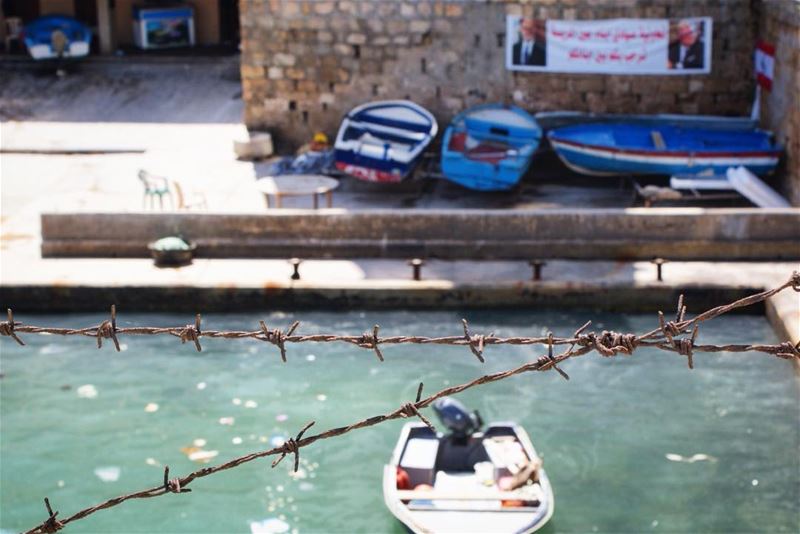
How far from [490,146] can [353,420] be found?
7.57 m

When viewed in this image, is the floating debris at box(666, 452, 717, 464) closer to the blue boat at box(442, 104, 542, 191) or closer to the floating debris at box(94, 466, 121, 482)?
the floating debris at box(94, 466, 121, 482)

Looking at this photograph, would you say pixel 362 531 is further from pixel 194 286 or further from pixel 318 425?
pixel 194 286

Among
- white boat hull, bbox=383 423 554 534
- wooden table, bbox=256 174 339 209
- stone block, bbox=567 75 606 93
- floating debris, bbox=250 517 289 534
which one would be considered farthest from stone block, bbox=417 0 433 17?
white boat hull, bbox=383 423 554 534

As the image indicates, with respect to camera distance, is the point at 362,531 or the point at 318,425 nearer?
the point at 362,531

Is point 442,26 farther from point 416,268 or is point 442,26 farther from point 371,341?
point 371,341

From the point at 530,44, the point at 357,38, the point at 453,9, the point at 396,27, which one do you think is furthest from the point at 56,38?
the point at 530,44

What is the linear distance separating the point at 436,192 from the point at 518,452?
8.56m

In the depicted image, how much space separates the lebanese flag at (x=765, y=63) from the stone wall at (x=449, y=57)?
0.38 metres

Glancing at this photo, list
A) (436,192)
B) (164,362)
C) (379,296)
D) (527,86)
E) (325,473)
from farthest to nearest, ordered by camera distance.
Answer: (527,86)
(436,192)
(379,296)
(164,362)
(325,473)

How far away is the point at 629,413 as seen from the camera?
545 inches

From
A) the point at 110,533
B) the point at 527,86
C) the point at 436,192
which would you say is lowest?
the point at 110,533

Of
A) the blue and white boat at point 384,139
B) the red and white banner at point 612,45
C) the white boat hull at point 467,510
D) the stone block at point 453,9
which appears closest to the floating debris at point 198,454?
the white boat hull at point 467,510

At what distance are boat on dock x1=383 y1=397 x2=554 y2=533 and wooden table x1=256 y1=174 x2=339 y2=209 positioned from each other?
237 inches

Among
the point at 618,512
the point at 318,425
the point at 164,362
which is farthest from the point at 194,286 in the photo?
the point at 618,512
